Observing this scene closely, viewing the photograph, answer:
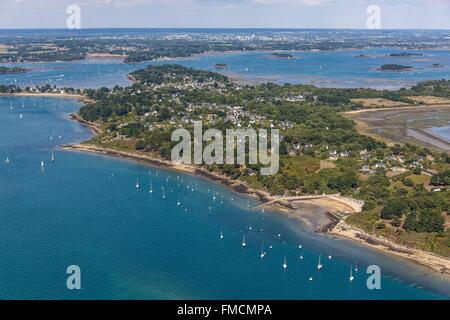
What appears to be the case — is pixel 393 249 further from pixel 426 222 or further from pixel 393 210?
pixel 393 210

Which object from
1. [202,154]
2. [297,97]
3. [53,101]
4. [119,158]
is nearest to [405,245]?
[202,154]

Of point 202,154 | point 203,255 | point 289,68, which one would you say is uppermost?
point 289,68

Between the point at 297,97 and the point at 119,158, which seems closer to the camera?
the point at 119,158

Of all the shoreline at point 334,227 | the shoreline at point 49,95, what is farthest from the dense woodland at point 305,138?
the shoreline at point 49,95

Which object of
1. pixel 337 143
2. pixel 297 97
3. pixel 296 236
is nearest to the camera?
pixel 296 236

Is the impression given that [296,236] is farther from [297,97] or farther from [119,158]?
[297,97]

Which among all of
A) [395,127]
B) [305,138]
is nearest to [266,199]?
[305,138]

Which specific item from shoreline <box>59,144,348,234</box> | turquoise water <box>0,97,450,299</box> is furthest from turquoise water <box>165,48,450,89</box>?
turquoise water <box>0,97,450,299</box>
